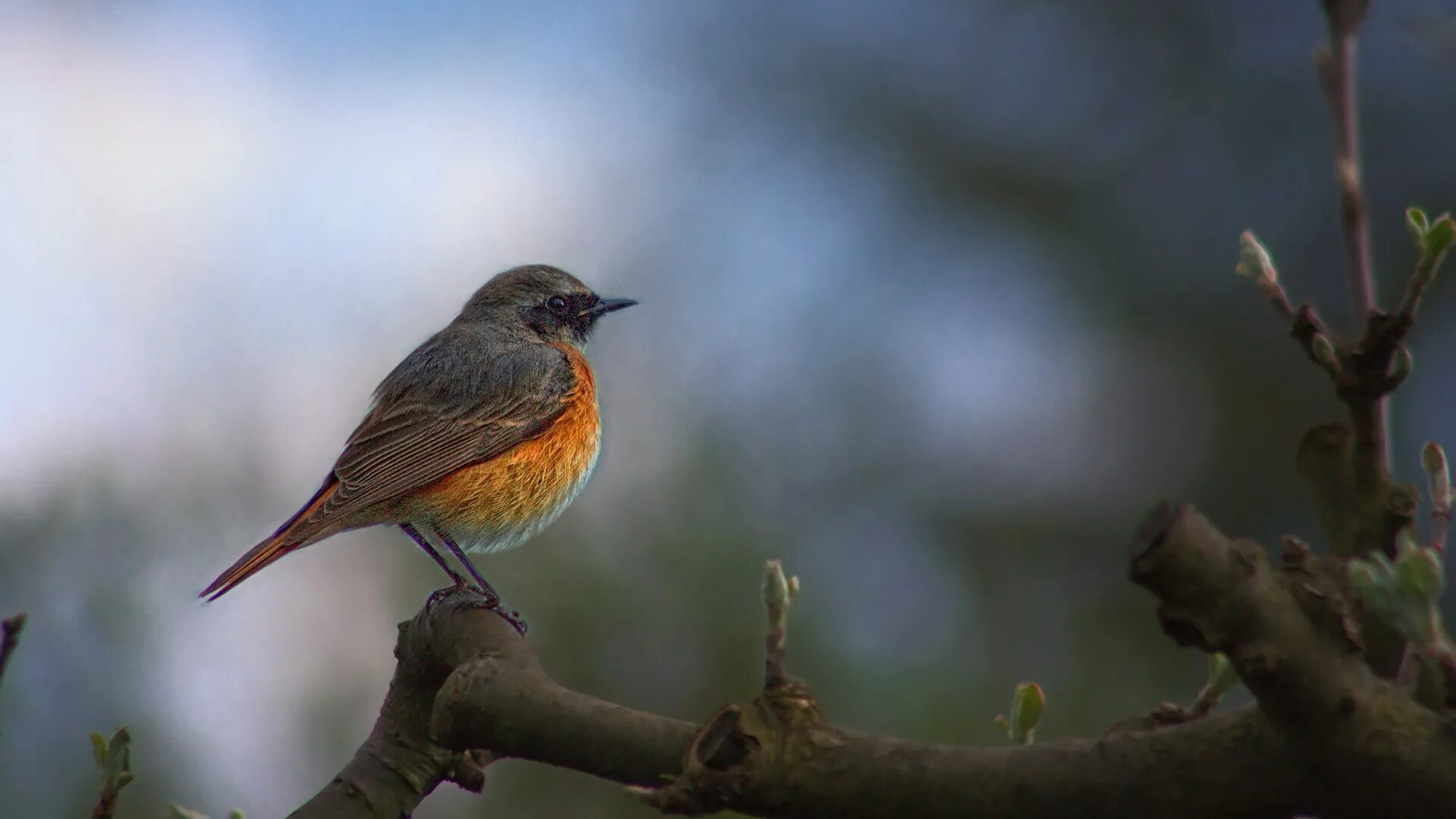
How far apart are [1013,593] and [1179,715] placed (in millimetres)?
7809

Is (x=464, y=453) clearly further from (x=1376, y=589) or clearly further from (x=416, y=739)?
(x=1376, y=589)

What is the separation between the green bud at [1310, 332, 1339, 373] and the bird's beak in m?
6.31

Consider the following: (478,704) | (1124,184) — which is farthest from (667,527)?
(1124,184)

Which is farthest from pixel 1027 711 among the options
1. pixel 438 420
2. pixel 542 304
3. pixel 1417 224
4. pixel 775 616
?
pixel 542 304

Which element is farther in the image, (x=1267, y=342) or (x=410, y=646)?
(x=1267, y=342)

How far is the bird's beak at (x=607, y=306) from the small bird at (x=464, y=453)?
645mm

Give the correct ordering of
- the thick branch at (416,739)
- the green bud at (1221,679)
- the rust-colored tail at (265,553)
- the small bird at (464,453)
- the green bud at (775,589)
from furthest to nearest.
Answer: the small bird at (464,453) → the rust-colored tail at (265,553) → the thick branch at (416,739) → the green bud at (1221,679) → the green bud at (775,589)

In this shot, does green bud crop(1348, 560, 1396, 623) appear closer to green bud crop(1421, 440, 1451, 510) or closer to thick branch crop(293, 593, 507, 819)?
green bud crop(1421, 440, 1451, 510)

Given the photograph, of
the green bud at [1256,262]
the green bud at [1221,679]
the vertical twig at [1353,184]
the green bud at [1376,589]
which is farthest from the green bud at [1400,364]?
the green bud at [1221,679]

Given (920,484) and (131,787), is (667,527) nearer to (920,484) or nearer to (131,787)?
(920,484)

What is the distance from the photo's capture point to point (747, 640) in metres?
7.21

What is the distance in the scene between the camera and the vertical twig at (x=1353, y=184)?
1.59 m

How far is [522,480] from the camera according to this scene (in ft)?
20.5

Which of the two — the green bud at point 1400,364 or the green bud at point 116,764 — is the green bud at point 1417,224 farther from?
the green bud at point 116,764
